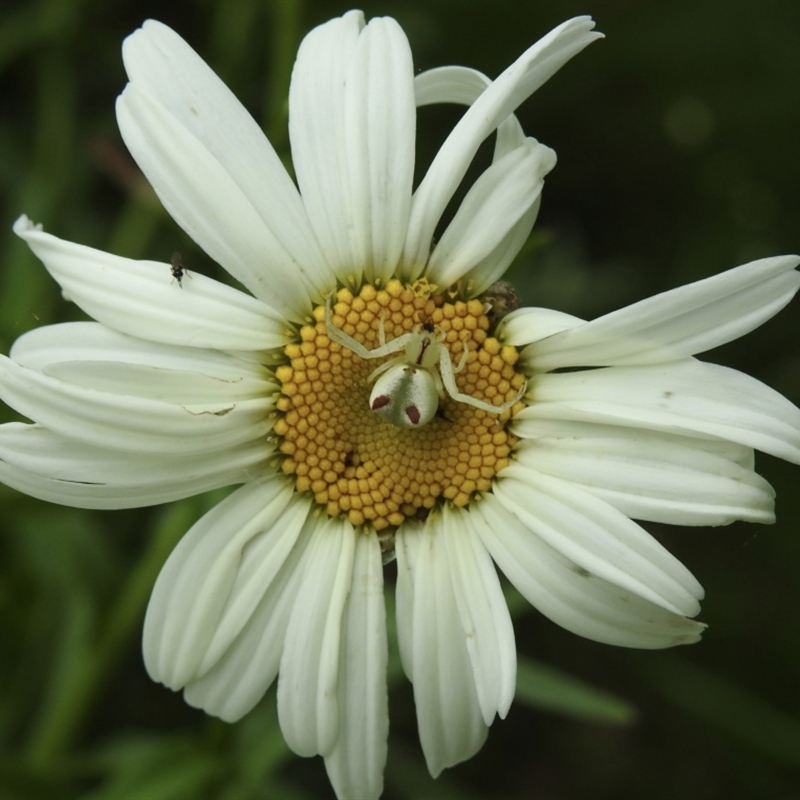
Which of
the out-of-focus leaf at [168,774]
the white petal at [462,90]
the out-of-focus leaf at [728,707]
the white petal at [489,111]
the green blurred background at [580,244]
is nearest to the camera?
the white petal at [489,111]

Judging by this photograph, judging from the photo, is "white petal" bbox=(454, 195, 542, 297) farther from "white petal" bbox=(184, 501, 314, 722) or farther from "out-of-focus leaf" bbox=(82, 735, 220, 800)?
"out-of-focus leaf" bbox=(82, 735, 220, 800)

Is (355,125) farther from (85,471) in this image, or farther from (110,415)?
(85,471)

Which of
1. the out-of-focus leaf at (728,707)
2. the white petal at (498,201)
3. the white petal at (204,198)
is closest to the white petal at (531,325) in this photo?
the white petal at (498,201)

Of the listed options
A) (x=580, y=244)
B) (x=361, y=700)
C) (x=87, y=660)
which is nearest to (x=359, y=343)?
(x=361, y=700)

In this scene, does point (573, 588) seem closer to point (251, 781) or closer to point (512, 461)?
point (512, 461)

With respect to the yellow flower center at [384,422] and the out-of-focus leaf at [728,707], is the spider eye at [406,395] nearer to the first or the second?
the yellow flower center at [384,422]

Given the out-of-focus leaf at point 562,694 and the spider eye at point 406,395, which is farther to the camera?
the out-of-focus leaf at point 562,694

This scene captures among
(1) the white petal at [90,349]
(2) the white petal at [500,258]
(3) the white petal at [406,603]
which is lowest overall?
(3) the white petal at [406,603]
